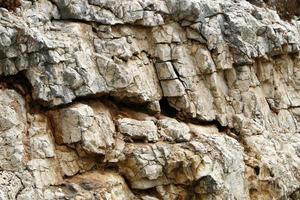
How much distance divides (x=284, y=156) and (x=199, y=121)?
3974 mm

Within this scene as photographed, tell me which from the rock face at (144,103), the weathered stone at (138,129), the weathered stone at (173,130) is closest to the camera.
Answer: the rock face at (144,103)

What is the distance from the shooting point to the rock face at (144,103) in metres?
14.2

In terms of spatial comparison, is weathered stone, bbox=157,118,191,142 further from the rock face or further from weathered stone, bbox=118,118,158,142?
weathered stone, bbox=118,118,158,142

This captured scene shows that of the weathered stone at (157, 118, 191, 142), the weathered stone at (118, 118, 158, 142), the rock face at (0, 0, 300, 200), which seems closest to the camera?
the rock face at (0, 0, 300, 200)

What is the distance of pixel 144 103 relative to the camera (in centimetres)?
1719

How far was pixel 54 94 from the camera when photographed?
14586mm

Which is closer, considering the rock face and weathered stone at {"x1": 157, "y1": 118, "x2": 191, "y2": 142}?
the rock face

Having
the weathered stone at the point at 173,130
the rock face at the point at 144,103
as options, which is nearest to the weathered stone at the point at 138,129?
the rock face at the point at 144,103

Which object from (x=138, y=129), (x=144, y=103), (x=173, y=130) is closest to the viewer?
(x=138, y=129)

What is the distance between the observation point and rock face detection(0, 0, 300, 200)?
14.2 metres

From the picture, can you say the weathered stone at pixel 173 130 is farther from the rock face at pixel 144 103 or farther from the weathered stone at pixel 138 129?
the weathered stone at pixel 138 129

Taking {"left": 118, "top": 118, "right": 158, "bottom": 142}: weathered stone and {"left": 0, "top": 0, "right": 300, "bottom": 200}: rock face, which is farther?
{"left": 118, "top": 118, "right": 158, "bottom": 142}: weathered stone

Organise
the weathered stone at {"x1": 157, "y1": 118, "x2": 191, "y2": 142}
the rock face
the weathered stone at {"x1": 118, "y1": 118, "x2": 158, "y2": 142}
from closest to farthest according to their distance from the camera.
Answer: the rock face, the weathered stone at {"x1": 118, "y1": 118, "x2": 158, "y2": 142}, the weathered stone at {"x1": 157, "y1": 118, "x2": 191, "y2": 142}

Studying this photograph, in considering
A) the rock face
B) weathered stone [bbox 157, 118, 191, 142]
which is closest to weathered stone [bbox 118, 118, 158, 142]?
the rock face
